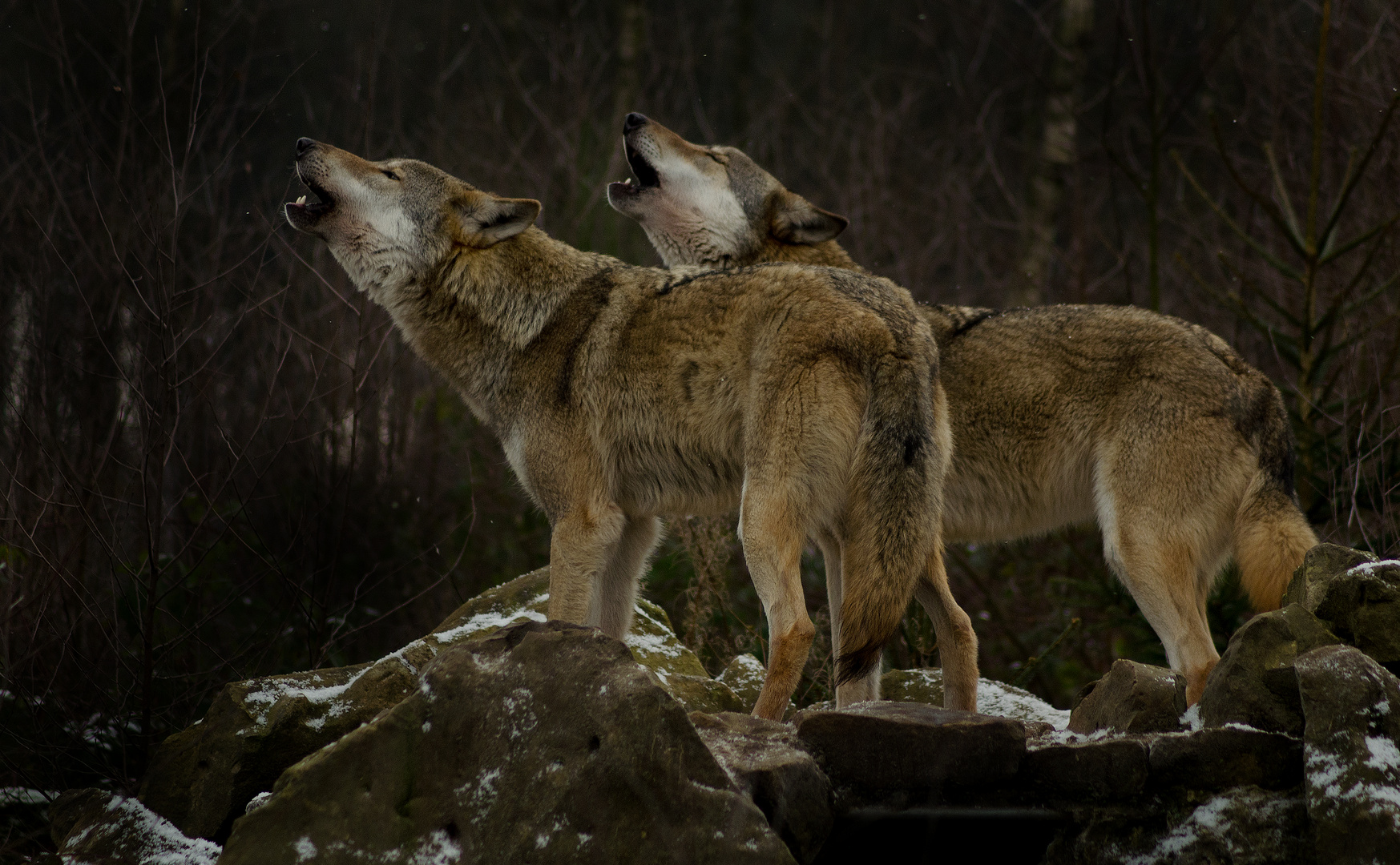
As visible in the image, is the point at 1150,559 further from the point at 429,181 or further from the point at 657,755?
the point at 429,181

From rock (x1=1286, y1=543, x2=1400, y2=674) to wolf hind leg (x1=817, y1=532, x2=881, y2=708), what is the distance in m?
1.45

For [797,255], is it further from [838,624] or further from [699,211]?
[838,624]

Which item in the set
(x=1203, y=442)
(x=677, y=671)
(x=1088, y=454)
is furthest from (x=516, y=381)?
(x=1203, y=442)

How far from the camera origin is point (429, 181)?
484cm

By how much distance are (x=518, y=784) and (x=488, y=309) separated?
7.47ft

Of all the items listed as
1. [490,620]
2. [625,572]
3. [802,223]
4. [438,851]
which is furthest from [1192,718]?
[802,223]

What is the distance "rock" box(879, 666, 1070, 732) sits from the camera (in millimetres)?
4656

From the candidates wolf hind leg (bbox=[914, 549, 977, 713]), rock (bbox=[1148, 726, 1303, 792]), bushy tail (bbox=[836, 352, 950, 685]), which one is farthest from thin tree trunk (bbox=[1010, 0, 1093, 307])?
rock (bbox=[1148, 726, 1303, 792])

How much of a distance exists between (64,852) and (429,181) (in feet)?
8.91

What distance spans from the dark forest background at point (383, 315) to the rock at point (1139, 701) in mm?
1261

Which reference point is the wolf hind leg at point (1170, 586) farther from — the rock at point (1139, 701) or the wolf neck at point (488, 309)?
the wolf neck at point (488, 309)

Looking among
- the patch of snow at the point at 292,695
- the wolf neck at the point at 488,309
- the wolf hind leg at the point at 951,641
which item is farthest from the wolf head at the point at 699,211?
the patch of snow at the point at 292,695

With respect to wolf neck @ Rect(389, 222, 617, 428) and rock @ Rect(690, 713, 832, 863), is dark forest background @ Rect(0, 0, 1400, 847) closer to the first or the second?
wolf neck @ Rect(389, 222, 617, 428)

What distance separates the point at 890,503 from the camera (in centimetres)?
388
